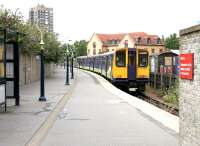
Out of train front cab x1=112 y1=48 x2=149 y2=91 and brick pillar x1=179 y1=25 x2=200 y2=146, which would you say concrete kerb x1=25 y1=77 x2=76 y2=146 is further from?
train front cab x1=112 y1=48 x2=149 y2=91

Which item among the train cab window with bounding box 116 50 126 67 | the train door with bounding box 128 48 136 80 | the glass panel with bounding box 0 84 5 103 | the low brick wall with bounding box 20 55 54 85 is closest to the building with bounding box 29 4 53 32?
the low brick wall with bounding box 20 55 54 85

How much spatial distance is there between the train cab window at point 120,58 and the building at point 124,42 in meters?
89.2

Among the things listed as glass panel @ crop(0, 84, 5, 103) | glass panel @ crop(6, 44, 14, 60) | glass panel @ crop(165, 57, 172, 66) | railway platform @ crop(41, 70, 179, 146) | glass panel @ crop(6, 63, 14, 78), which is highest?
glass panel @ crop(6, 44, 14, 60)

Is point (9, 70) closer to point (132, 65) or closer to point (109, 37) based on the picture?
point (132, 65)

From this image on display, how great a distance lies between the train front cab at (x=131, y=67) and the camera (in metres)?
37.0

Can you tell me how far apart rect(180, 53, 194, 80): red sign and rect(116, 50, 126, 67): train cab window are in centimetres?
2833

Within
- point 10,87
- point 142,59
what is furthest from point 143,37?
point 10,87

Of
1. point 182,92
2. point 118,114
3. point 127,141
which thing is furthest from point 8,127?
point 182,92

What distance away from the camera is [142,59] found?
37281 mm

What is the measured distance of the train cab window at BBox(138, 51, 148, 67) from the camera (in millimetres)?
37062

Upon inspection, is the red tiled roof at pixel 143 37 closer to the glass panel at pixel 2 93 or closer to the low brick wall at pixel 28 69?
the low brick wall at pixel 28 69

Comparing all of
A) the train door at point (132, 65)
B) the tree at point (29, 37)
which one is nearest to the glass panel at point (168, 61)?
the train door at point (132, 65)

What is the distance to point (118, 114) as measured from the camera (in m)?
17.0

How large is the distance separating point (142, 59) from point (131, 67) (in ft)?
3.43
